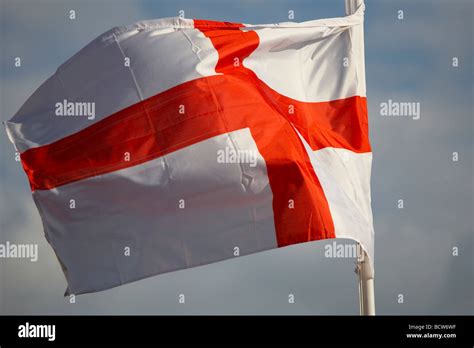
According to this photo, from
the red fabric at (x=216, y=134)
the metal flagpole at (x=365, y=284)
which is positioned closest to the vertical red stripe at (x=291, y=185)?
the red fabric at (x=216, y=134)

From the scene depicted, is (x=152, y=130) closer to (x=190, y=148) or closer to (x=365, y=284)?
(x=190, y=148)

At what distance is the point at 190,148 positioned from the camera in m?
11.9

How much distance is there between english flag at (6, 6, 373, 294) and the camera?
1166cm

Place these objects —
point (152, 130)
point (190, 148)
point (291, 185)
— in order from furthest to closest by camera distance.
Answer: point (152, 130) → point (190, 148) → point (291, 185)

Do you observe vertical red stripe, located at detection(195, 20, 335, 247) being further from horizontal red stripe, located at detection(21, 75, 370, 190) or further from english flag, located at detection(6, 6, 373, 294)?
horizontal red stripe, located at detection(21, 75, 370, 190)

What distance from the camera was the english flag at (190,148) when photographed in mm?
11664

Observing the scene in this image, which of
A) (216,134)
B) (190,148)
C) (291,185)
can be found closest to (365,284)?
(291,185)

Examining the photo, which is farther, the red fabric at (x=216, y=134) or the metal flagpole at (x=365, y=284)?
the metal flagpole at (x=365, y=284)

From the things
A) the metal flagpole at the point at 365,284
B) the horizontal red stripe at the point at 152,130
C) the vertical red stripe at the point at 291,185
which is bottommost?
the metal flagpole at the point at 365,284

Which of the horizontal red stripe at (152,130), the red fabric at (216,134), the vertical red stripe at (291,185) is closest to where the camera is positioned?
the vertical red stripe at (291,185)

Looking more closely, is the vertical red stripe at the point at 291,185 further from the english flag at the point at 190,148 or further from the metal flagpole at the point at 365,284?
the metal flagpole at the point at 365,284

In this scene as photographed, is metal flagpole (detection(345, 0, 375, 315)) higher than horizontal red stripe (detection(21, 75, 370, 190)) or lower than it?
lower

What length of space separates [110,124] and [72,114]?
0.55m

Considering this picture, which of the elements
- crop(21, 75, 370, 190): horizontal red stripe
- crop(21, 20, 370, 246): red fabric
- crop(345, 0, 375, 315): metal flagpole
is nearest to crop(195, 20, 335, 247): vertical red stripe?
crop(21, 20, 370, 246): red fabric
